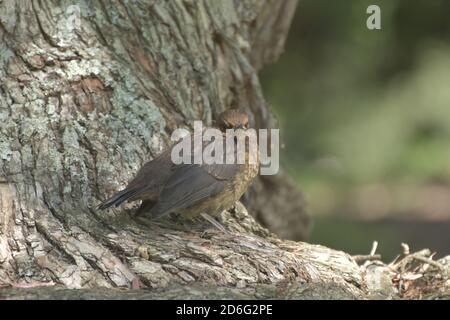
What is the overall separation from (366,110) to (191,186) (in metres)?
7.61

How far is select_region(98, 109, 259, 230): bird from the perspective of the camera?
17.5ft

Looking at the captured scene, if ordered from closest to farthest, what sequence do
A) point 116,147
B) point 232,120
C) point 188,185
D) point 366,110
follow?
point 188,185, point 116,147, point 232,120, point 366,110

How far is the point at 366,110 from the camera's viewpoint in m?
12.7

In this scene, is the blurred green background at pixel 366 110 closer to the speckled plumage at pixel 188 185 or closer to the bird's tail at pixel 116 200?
the speckled plumage at pixel 188 185

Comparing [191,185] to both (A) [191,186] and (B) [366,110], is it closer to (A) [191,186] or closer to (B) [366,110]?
(A) [191,186]

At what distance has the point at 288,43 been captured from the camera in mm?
13086

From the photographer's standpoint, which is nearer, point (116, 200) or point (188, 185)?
point (116, 200)

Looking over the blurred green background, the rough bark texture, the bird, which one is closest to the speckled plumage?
the bird

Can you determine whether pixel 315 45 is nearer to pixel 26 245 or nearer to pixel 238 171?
pixel 238 171

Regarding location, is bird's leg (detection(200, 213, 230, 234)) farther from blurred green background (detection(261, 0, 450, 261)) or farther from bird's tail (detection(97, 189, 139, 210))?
blurred green background (detection(261, 0, 450, 261))

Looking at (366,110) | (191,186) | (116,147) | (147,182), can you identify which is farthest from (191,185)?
(366,110)

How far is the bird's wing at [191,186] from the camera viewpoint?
5355 millimetres

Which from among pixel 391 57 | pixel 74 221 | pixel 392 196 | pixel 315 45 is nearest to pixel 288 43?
pixel 315 45
